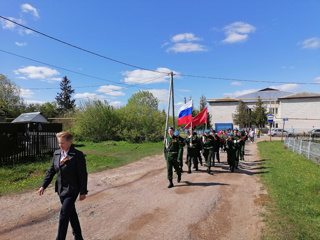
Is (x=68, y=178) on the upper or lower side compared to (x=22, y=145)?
upper

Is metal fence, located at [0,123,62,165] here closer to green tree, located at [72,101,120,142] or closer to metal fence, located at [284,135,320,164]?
green tree, located at [72,101,120,142]

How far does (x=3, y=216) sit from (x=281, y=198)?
6.61 m

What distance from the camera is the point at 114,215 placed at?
4531mm

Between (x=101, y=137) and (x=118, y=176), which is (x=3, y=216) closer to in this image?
(x=118, y=176)

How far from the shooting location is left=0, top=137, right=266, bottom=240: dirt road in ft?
12.5

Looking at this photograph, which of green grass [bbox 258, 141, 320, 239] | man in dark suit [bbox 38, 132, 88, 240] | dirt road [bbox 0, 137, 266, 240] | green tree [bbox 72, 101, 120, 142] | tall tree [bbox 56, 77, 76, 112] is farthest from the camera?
tall tree [bbox 56, 77, 76, 112]

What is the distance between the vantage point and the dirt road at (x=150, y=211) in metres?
3.80

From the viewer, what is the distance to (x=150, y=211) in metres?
4.72

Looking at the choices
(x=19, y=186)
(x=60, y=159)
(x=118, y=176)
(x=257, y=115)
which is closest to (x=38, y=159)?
(x=19, y=186)

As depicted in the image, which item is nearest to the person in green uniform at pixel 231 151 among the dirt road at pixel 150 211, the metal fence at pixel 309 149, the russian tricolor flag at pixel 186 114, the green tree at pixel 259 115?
the dirt road at pixel 150 211

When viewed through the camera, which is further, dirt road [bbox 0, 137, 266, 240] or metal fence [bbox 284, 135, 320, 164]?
metal fence [bbox 284, 135, 320, 164]

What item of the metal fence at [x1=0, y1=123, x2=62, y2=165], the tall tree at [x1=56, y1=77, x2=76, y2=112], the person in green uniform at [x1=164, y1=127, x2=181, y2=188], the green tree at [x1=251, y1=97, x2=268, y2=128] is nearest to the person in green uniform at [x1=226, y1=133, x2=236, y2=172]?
the person in green uniform at [x1=164, y1=127, x2=181, y2=188]

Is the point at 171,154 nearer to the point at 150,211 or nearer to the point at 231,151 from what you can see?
the point at 150,211

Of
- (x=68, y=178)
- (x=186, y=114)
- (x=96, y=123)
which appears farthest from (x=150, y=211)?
(x=96, y=123)
